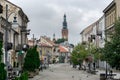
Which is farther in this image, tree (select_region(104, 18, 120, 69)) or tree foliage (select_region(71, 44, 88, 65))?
tree foliage (select_region(71, 44, 88, 65))

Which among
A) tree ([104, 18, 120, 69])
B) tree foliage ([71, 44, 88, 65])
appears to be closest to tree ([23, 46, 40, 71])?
tree ([104, 18, 120, 69])

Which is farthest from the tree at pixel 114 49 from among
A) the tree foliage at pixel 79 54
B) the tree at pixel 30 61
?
the tree foliage at pixel 79 54

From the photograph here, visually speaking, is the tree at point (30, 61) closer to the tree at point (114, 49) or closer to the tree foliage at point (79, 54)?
the tree at point (114, 49)

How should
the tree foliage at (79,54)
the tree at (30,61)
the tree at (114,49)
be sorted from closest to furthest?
the tree at (114,49), the tree at (30,61), the tree foliage at (79,54)

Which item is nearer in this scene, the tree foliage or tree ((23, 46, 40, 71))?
tree ((23, 46, 40, 71))

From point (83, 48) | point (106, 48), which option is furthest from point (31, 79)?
point (83, 48)

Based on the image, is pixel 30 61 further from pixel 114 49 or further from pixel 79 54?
pixel 79 54

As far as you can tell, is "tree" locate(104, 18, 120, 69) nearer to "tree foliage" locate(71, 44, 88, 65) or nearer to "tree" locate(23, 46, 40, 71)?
"tree" locate(23, 46, 40, 71)

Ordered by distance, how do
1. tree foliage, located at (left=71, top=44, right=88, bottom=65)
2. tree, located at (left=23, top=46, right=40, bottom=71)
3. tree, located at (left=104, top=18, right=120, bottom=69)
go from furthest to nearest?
tree foliage, located at (left=71, top=44, right=88, bottom=65)
tree, located at (left=23, top=46, right=40, bottom=71)
tree, located at (left=104, top=18, right=120, bottom=69)

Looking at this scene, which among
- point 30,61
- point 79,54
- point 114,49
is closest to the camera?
point 114,49

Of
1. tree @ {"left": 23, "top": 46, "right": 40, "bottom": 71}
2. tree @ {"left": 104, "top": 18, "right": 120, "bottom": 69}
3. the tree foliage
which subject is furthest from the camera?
the tree foliage

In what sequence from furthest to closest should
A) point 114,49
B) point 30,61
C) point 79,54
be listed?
point 79,54 → point 30,61 → point 114,49

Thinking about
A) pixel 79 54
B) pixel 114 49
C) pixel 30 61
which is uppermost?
pixel 79 54

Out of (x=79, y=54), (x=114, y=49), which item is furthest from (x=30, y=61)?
(x=79, y=54)
